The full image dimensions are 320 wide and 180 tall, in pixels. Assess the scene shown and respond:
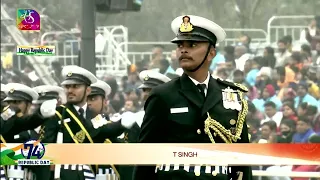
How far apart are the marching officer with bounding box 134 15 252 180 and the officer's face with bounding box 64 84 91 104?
0.81 meters

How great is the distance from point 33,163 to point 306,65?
6.24 ft

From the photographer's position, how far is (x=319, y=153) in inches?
222

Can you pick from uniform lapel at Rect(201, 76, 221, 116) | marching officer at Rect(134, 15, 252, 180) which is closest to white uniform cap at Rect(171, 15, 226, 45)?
marching officer at Rect(134, 15, 252, 180)

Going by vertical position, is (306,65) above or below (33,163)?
above

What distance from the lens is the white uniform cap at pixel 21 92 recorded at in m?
5.88

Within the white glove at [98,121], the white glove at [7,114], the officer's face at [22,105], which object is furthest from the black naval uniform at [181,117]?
the white glove at [7,114]

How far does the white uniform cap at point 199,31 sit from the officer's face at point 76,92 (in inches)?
34.0

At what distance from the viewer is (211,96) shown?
17.2 ft

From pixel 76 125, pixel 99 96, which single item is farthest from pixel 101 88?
pixel 76 125

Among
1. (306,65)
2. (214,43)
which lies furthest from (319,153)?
(214,43)

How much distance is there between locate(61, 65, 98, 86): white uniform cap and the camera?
5.74 metres

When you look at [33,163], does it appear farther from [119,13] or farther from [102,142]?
[119,13]

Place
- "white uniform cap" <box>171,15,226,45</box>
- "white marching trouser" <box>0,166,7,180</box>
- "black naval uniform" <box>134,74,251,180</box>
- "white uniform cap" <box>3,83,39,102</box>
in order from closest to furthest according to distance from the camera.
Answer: "black naval uniform" <box>134,74,251,180</box>, "white uniform cap" <box>171,15,226,45</box>, "white uniform cap" <box>3,83,39,102</box>, "white marching trouser" <box>0,166,7,180</box>

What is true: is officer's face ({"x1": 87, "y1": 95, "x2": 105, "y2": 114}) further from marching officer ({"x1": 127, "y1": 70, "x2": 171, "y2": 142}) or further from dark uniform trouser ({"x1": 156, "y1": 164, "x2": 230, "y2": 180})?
dark uniform trouser ({"x1": 156, "y1": 164, "x2": 230, "y2": 180})
